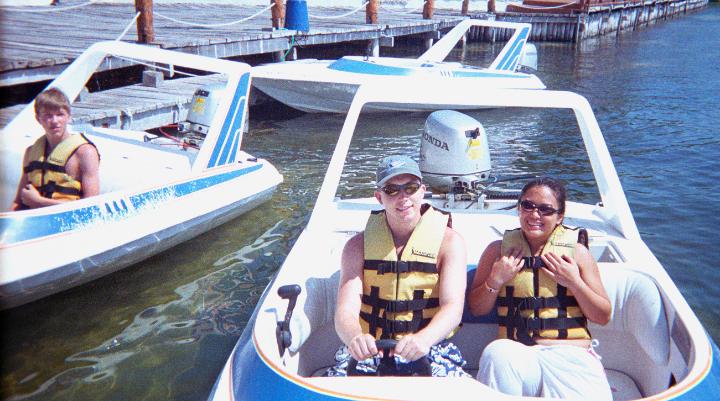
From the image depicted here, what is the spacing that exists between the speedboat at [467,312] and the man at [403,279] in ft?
0.77

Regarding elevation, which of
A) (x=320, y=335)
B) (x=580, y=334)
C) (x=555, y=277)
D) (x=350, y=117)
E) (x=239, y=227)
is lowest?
(x=239, y=227)

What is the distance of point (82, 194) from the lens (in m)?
4.62

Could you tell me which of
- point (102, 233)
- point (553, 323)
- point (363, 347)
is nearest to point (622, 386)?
point (553, 323)

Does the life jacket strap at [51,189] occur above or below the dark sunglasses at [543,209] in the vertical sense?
below

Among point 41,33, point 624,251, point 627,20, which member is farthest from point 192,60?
point 627,20

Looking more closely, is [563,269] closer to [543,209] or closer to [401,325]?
[543,209]

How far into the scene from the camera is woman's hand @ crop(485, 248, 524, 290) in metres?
2.64

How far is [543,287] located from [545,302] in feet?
0.19

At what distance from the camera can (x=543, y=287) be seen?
106 inches

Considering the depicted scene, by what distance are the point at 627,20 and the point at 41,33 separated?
88.1 ft

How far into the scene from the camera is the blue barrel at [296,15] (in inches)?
483

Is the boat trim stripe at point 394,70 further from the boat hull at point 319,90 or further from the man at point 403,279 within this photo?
the man at point 403,279

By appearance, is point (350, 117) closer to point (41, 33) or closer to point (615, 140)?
point (615, 140)

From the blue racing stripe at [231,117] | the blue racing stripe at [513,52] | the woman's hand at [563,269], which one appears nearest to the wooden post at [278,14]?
the blue racing stripe at [513,52]
